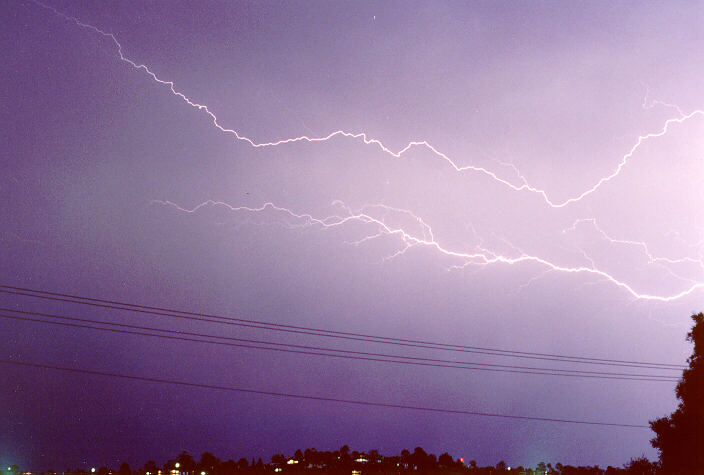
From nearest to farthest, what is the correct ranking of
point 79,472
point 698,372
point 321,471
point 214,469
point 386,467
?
1. point 79,472
2. point 214,469
3. point 321,471
4. point 386,467
5. point 698,372

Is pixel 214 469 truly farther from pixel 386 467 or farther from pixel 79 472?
pixel 386 467

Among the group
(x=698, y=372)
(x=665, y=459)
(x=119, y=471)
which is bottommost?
(x=119, y=471)

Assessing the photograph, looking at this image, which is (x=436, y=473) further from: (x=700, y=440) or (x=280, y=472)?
(x=700, y=440)

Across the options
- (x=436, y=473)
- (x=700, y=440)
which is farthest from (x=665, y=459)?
(x=436, y=473)

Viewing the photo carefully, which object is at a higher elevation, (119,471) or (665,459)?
(665,459)

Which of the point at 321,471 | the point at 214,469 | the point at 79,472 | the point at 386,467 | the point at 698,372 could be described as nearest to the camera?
the point at 79,472

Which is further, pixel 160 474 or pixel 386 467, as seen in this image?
pixel 386 467
